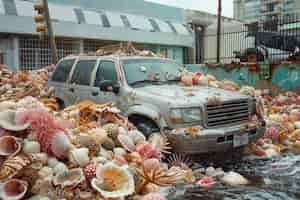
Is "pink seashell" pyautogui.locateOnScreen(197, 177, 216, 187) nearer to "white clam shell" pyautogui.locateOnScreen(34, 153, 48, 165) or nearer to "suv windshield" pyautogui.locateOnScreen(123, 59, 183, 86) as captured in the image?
"white clam shell" pyautogui.locateOnScreen(34, 153, 48, 165)

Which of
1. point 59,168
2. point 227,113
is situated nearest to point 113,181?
point 59,168

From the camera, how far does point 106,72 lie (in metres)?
6.43

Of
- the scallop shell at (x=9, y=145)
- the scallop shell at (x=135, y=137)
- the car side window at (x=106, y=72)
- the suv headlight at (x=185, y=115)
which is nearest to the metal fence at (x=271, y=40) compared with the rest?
the car side window at (x=106, y=72)

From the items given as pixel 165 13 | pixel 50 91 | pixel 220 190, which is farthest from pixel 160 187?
pixel 165 13

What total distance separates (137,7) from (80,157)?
2079 centimetres

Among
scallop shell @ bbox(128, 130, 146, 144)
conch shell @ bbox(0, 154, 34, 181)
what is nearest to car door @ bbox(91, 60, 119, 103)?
scallop shell @ bbox(128, 130, 146, 144)

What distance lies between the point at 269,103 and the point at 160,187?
270 inches

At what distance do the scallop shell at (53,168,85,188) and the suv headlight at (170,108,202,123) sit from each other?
5.93 ft

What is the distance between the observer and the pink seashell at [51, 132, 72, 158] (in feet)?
12.5

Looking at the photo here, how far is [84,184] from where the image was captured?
140 inches

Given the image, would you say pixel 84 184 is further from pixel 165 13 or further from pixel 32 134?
pixel 165 13

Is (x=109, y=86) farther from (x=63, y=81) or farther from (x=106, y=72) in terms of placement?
(x=63, y=81)

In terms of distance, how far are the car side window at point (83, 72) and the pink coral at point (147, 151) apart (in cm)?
267

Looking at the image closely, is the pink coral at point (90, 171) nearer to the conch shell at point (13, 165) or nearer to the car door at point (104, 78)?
the conch shell at point (13, 165)
